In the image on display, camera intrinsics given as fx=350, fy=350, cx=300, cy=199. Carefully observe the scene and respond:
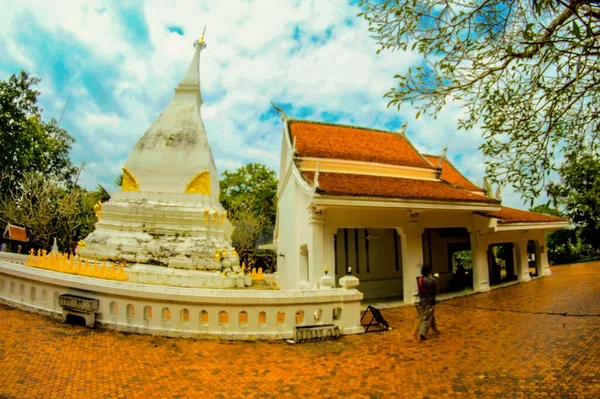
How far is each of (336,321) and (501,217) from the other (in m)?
9.31

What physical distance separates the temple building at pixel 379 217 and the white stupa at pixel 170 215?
9.03ft

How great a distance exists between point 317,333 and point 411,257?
535 cm

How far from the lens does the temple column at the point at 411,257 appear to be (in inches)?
426

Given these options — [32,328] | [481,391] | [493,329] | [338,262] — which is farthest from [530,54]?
[338,262]

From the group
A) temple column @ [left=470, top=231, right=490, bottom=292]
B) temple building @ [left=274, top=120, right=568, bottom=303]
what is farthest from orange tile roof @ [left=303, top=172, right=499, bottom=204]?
temple column @ [left=470, top=231, right=490, bottom=292]

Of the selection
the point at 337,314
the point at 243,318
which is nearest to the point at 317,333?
the point at 337,314

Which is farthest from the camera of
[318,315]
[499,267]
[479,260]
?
[499,267]

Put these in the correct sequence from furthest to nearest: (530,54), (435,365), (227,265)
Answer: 1. (227,265)
2. (435,365)
3. (530,54)

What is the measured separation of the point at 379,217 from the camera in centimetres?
1076

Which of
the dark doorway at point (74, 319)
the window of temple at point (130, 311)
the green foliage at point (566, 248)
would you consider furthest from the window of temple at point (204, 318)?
the green foliage at point (566, 248)

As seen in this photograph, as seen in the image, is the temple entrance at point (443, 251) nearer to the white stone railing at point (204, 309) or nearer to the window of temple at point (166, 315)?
the white stone railing at point (204, 309)

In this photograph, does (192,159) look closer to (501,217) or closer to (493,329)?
(493,329)

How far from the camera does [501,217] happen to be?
13188 millimetres

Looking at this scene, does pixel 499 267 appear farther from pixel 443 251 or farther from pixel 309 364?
pixel 309 364
